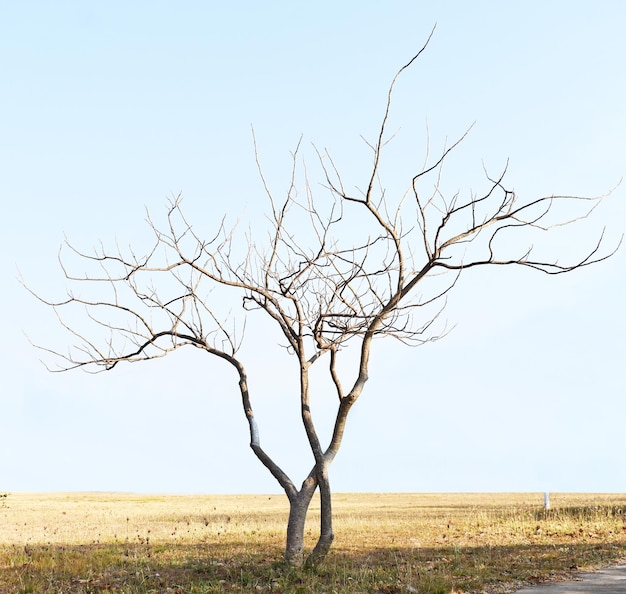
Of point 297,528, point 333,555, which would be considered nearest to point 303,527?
point 297,528

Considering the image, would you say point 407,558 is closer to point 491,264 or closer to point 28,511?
point 491,264

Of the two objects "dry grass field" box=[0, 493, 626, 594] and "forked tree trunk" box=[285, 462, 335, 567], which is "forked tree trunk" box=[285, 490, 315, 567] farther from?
"dry grass field" box=[0, 493, 626, 594]

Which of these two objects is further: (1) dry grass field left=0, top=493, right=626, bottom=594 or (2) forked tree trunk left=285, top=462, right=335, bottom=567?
(2) forked tree trunk left=285, top=462, right=335, bottom=567

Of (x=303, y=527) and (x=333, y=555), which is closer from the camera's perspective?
(x=303, y=527)

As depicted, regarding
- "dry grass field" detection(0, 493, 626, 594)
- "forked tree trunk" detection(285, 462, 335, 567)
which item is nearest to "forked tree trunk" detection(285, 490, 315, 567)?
"forked tree trunk" detection(285, 462, 335, 567)

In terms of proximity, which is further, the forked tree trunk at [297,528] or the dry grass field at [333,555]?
the forked tree trunk at [297,528]

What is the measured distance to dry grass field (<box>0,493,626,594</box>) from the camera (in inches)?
431

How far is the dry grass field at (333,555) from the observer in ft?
35.9

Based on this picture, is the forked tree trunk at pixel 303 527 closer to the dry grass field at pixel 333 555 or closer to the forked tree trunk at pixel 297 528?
the forked tree trunk at pixel 297 528

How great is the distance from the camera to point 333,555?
13.9m

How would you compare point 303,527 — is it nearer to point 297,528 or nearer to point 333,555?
point 297,528

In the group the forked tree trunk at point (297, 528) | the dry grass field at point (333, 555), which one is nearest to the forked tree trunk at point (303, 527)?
the forked tree trunk at point (297, 528)

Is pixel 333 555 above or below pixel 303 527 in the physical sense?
below

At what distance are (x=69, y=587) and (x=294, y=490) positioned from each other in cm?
376
